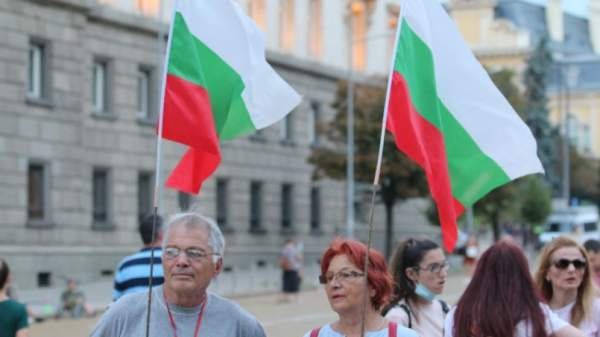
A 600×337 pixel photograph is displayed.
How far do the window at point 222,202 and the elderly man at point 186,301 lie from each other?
4765 cm

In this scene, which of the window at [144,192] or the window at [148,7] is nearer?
the window at [144,192]

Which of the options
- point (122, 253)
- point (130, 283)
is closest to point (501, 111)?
point (130, 283)

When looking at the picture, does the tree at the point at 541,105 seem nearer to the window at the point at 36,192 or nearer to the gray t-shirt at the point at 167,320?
the window at the point at 36,192

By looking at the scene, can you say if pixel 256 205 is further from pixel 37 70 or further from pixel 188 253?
pixel 188 253

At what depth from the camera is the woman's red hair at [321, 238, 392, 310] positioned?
298 inches

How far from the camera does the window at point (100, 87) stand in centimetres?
4794

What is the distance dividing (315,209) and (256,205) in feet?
16.0

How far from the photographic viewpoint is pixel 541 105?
9644 centimetres

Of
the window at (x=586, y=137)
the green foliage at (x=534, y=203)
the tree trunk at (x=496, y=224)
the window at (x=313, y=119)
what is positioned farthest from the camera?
the window at (x=586, y=137)

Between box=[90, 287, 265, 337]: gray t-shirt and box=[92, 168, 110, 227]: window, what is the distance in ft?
132

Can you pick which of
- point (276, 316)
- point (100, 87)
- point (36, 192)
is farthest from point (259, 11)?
point (276, 316)

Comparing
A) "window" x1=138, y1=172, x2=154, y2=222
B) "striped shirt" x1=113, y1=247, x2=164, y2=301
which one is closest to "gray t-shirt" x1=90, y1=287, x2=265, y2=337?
"striped shirt" x1=113, y1=247, x2=164, y2=301

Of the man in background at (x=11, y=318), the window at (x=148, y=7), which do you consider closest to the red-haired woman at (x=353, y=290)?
the man in background at (x=11, y=318)

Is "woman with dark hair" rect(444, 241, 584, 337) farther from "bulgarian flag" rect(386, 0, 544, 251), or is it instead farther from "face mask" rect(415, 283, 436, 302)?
"face mask" rect(415, 283, 436, 302)
